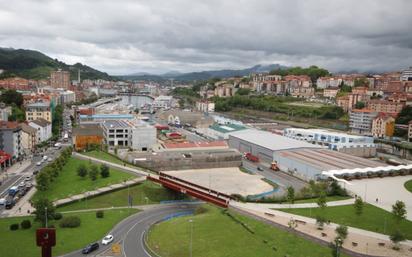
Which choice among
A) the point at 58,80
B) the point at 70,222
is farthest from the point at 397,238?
the point at 58,80

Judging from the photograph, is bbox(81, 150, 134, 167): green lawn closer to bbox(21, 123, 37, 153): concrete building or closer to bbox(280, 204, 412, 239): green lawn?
bbox(21, 123, 37, 153): concrete building

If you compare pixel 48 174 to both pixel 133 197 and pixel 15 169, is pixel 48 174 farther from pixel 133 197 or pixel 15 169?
pixel 15 169

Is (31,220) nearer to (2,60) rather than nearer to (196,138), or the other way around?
(196,138)

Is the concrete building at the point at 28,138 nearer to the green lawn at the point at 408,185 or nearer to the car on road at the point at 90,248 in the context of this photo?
the car on road at the point at 90,248

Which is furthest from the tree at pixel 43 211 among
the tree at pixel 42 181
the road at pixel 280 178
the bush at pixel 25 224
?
the road at pixel 280 178

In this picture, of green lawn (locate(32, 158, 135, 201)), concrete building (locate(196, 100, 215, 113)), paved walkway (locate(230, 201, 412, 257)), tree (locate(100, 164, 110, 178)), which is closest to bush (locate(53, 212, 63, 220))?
green lawn (locate(32, 158, 135, 201))
